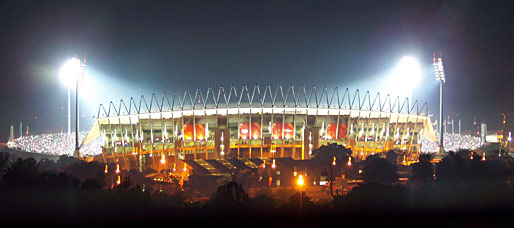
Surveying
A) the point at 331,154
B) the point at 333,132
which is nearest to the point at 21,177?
the point at 331,154

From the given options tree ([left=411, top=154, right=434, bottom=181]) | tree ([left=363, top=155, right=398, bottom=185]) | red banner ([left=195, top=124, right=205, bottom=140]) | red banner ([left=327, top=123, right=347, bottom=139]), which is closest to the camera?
tree ([left=411, top=154, right=434, bottom=181])

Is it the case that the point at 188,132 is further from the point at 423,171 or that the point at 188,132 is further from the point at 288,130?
the point at 423,171

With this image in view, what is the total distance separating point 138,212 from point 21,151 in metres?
55.3

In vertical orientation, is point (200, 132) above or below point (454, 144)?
above

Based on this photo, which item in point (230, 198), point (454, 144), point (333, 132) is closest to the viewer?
point (230, 198)

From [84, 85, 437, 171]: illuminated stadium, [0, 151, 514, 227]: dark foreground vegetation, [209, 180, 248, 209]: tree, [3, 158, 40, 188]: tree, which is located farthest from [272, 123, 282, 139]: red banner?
[209, 180, 248, 209]: tree

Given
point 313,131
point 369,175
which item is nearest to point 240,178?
point 369,175

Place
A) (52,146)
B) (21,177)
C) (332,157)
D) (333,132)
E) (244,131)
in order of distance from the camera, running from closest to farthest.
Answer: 1. (21,177)
2. (332,157)
3. (244,131)
4. (333,132)
5. (52,146)

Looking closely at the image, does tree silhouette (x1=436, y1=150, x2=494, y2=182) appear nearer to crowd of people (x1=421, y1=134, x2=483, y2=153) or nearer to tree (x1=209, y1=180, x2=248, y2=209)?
tree (x1=209, y1=180, x2=248, y2=209)

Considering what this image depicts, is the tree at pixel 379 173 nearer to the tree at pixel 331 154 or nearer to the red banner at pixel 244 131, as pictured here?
the tree at pixel 331 154

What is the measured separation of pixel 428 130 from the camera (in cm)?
8431

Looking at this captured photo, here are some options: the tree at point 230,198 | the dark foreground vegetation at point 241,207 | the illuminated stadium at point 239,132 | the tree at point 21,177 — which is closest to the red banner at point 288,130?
the illuminated stadium at point 239,132

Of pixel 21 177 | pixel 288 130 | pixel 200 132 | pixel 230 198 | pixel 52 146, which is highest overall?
pixel 288 130

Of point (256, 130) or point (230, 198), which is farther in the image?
point (256, 130)
